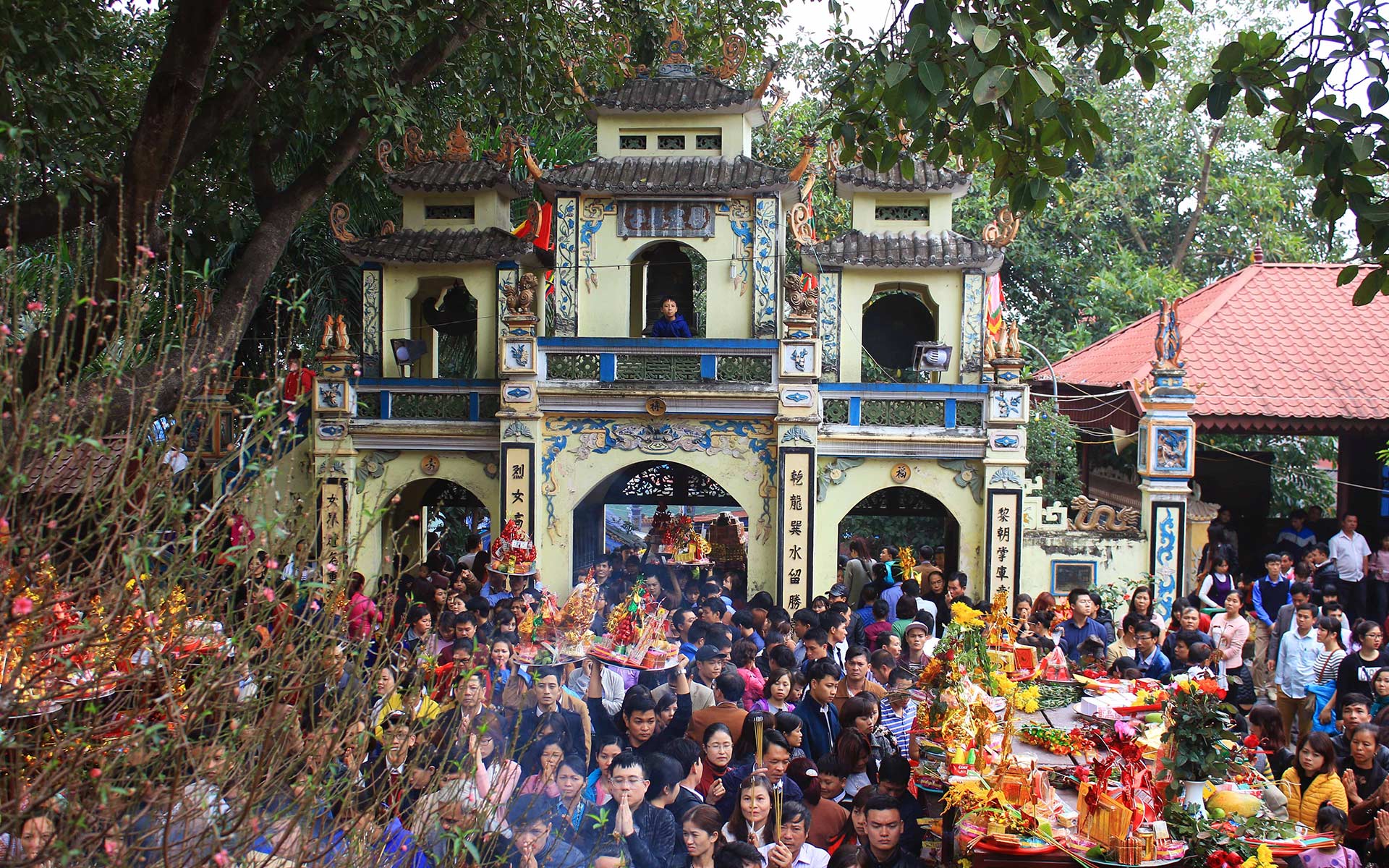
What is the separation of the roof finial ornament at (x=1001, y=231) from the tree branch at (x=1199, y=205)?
9587 millimetres

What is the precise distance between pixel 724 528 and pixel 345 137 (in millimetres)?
9562

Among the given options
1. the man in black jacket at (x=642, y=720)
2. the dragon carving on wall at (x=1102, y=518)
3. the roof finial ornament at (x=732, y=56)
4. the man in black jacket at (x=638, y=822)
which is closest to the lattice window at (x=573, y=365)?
the roof finial ornament at (x=732, y=56)

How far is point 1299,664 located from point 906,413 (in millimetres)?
5958

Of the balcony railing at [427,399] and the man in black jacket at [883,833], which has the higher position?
the balcony railing at [427,399]

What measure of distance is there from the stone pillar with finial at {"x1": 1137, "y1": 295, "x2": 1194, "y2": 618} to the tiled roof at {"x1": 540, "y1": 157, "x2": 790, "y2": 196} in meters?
5.27

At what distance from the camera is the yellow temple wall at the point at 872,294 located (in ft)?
51.6

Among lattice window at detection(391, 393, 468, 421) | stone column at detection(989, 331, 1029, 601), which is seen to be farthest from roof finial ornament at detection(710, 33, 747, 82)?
lattice window at detection(391, 393, 468, 421)

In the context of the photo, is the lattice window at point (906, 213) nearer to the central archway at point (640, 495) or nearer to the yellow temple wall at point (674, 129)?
the yellow temple wall at point (674, 129)

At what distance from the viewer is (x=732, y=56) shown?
15.6 m

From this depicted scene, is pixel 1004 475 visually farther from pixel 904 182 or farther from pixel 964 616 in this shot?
pixel 964 616

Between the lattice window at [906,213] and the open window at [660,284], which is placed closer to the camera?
the lattice window at [906,213]

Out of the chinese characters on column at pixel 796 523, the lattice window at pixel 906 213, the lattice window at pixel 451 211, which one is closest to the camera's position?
the chinese characters on column at pixel 796 523

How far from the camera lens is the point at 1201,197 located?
24016 mm

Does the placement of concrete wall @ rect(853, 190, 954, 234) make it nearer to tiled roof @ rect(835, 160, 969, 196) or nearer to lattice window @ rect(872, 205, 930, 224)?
lattice window @ rect(872, 205, 930, 224)
